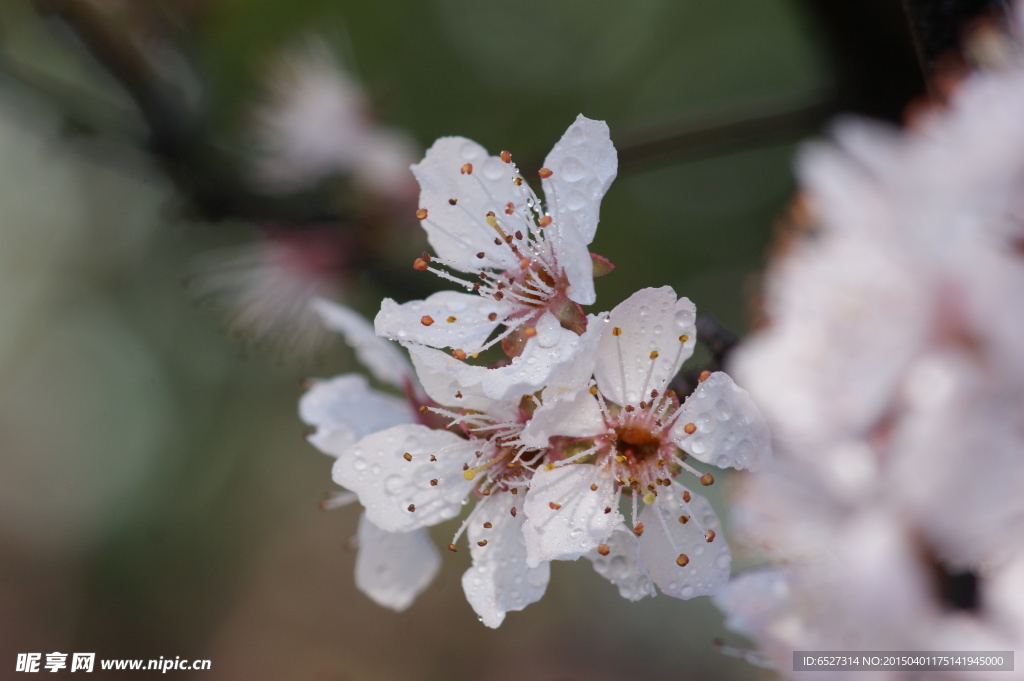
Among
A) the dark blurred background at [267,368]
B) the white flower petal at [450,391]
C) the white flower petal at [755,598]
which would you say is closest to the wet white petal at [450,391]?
the white flower petal at [450,391]

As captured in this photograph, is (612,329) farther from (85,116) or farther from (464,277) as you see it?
(85,116)

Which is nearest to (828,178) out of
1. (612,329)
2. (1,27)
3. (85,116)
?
(612,329)

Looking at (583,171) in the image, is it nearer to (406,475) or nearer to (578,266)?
(578,266)

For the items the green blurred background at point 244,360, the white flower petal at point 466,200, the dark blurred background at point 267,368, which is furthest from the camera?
the green blurred background at point 244,360

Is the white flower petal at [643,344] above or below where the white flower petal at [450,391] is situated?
above

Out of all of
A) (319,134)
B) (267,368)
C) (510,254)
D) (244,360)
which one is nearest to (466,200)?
(510,254)

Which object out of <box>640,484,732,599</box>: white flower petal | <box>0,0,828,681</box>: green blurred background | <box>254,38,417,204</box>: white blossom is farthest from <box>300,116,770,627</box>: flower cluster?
<box>0,0,828,681</box>: green blurred background

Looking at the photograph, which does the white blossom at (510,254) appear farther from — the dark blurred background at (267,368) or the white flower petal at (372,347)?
the dark blurred background at (267,368)
